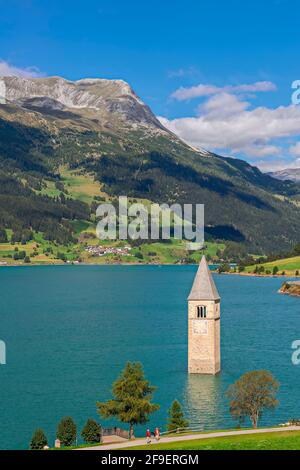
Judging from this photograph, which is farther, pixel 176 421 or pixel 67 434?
pixel 176 421

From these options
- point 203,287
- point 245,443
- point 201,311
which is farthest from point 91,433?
point 203,287

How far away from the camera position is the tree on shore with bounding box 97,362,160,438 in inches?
2459

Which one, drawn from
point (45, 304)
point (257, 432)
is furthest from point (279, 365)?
point (45, 304)

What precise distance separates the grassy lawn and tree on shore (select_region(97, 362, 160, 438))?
1450 cm

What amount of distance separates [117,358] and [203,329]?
22336 millimetres

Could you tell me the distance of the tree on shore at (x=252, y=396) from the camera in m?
66.6

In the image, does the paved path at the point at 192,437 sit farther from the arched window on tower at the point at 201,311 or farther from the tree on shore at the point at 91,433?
the arched window on tower at the point at 201,311

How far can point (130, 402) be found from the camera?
62.7 m

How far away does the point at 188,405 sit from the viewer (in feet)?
247

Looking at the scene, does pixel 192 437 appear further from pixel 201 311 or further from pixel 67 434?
pixel 201 311

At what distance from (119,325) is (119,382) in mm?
79956
